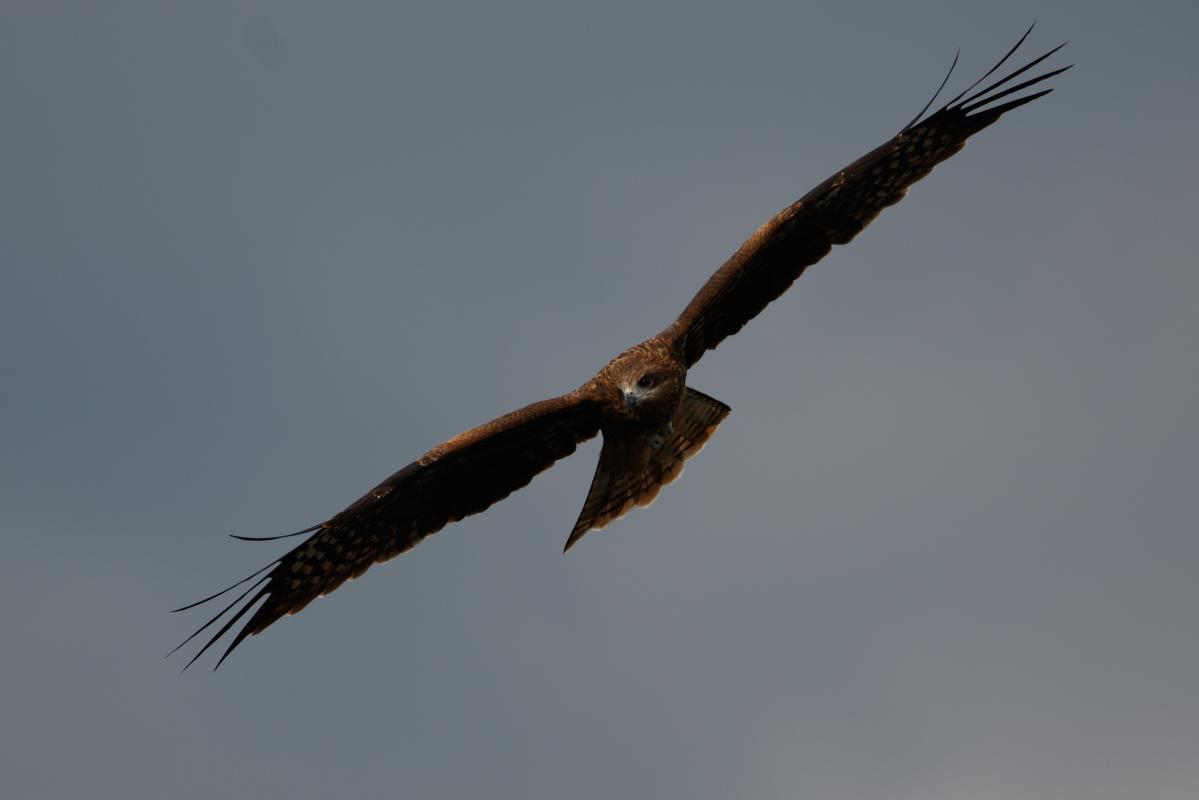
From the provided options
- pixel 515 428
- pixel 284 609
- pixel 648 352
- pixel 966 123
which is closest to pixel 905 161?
pixel 966 123

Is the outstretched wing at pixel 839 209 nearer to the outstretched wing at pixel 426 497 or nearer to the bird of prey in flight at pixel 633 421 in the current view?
the bird of prey in flight at pixel 633 421

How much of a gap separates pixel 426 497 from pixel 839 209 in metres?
4.00

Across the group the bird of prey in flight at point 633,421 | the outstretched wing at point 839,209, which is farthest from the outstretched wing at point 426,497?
the outstretched wing at point 839,209

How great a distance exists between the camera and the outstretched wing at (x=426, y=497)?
38.2 feet

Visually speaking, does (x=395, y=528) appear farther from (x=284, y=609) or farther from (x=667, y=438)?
(x=667, y=438)

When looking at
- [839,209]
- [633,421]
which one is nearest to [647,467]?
[633,421]

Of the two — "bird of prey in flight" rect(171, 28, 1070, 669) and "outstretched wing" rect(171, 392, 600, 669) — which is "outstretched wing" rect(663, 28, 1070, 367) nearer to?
"bird of prey in flight" rect(171, 28, 1070, 669)

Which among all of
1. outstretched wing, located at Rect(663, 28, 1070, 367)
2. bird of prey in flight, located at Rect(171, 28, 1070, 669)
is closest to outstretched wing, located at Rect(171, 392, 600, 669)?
bird of prey in flight, located at Rect(171, 28, 1070, 669)

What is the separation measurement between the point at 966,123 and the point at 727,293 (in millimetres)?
2403

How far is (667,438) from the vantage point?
12516 mm

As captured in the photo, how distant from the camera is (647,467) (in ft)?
41.2

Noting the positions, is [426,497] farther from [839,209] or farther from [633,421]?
[839,209]

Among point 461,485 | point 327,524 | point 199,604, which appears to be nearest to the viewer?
point 199,604

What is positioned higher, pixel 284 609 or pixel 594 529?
pixel 284 609
